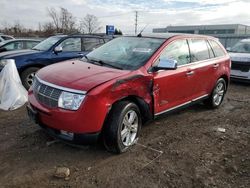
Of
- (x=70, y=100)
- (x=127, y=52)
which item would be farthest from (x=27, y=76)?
(x=70, y=100)

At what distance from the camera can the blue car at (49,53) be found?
297 inches

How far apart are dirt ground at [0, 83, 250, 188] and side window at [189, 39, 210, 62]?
1354mm

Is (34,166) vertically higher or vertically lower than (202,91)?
lower

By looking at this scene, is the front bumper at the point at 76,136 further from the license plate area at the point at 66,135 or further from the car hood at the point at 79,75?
the car hood at the point at 79,75

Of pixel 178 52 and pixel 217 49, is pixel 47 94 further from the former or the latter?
pixel 217 49

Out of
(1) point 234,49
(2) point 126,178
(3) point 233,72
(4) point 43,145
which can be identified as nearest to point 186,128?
(2) point 126,178

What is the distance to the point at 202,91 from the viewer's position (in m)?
5.95

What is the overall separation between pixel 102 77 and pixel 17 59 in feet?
14.6

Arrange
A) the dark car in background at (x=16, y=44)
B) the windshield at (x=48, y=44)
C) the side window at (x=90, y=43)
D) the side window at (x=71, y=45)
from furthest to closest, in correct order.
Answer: the dark car in background at (x=16, y=44) → the side window at (x=90, y=43) → the side window at (x=71, y=45) → the windshield at (x=48, y=44)

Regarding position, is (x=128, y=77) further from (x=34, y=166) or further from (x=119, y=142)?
(x=34, y=166)

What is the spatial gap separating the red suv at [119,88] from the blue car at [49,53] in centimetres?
309

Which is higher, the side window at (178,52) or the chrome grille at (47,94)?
the side window at (178,52)

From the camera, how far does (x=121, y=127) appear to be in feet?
12.9

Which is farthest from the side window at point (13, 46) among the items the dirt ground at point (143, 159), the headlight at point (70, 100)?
the headlight at point (70, 100)
